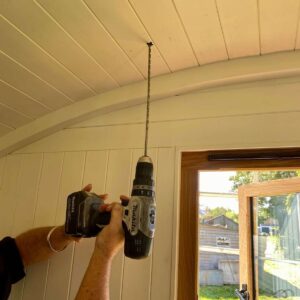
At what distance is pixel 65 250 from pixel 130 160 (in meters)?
0.47

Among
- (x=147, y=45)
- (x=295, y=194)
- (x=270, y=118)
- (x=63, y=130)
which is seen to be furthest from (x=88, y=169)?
(x=295, y=194)

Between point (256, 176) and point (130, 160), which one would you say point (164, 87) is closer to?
point (130, 160)

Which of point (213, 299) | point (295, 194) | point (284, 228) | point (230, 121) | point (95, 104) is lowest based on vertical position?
point (213, 299)

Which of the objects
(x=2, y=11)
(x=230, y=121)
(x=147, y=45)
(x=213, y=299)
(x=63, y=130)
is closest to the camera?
(x=2, y=11)

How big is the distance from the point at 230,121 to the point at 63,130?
80cm

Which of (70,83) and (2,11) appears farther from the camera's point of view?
(70,83)

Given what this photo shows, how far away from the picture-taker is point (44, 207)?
51.5 inches

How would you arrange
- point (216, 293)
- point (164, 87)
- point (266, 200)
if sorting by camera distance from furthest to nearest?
1. point (216, 293)
2. point (266, 200)
3. point (164, 87)

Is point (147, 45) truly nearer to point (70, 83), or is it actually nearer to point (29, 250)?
point (70, 83)

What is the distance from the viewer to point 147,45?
3.30 feet

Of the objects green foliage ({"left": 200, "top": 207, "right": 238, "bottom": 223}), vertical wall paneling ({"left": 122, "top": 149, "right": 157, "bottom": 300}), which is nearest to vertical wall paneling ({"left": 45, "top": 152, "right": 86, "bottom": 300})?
vertical wall paneling ({"left": 122, "top": 149, "right": 157, "bottom": 300})

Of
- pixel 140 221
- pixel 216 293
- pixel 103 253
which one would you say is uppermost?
pixel 140 221

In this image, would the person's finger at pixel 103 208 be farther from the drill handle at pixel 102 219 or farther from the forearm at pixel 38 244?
the forearm at pixel 38 244

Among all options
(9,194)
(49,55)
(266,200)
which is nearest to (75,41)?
(49,55)
